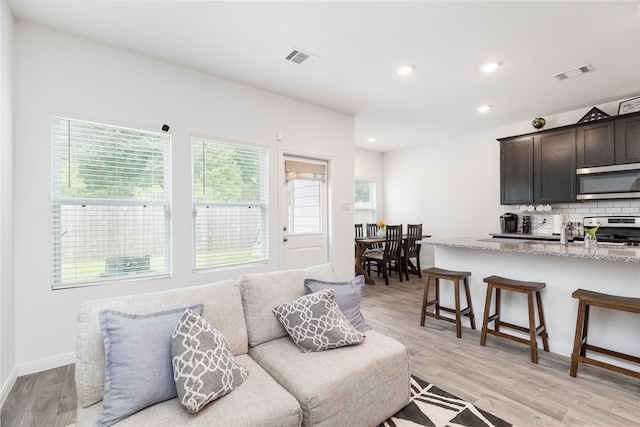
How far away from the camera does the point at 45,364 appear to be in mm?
2447

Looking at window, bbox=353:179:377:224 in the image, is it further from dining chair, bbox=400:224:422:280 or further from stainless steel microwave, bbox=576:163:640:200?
stainless steel microwave, bbox=576:163:640:200

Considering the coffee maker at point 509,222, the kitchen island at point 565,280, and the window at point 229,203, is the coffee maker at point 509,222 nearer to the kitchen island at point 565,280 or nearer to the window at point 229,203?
the kitchen island at point 565,280

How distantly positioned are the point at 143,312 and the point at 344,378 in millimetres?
1086

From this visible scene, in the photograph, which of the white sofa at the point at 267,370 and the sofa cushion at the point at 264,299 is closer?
the white sofa at the point at 267,370

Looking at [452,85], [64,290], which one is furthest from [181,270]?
[452,85]

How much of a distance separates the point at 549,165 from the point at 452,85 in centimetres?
214

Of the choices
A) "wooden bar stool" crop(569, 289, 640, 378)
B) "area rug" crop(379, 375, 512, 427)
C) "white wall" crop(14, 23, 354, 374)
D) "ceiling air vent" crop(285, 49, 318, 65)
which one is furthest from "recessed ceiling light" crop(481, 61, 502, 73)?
"area rug" crop(379, 375, 512, 427)

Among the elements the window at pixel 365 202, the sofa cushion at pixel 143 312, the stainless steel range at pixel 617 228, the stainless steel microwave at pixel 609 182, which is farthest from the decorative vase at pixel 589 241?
the window at pixel 365 202

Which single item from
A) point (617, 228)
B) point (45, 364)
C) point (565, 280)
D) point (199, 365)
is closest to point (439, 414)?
point (199, 365)

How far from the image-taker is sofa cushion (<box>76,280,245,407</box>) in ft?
4.45

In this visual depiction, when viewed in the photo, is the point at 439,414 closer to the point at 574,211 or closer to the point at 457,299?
the point at 457,299

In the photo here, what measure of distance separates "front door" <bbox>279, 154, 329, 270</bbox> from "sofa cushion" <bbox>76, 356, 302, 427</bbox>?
2.51 meters

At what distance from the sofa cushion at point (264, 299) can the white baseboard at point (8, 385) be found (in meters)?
1.78

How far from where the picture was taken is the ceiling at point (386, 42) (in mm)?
2271
